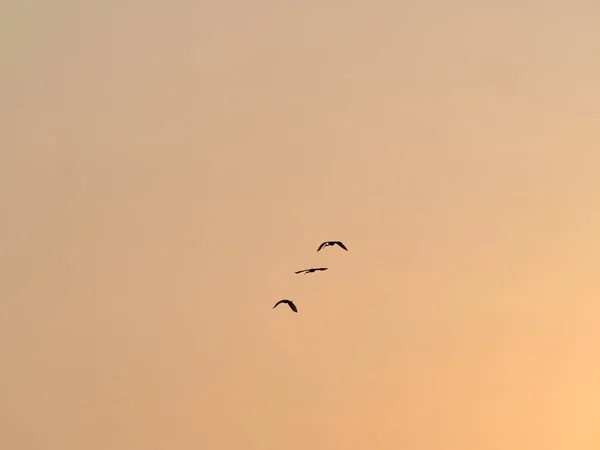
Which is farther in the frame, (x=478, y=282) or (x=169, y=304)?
(x=478, y=282)

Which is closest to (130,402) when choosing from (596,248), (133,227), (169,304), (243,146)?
(169,304)

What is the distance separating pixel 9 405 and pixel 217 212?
0.85 meters

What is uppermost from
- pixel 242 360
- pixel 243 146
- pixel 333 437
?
pixel 243 146

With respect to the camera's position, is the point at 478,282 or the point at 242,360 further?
the point at 478,282

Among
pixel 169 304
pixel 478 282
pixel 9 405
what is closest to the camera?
pixel 9 405

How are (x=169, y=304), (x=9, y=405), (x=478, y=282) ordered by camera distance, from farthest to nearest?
1. (x=478, y=282)
2. (x=169, y=304)
3. (x=9, y=405)

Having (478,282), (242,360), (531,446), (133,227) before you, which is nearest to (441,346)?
(478,282)

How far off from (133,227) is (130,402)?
0.54 metres

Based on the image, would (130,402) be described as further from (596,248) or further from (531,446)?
(596,248)

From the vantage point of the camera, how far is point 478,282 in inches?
104

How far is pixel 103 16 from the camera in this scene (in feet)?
8.38

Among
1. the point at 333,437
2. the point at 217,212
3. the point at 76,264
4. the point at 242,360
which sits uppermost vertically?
the point at 217,212

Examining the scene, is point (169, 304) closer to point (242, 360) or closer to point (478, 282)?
point (242, 360)

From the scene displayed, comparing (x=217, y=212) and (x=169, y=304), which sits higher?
(x=217, y=212)
